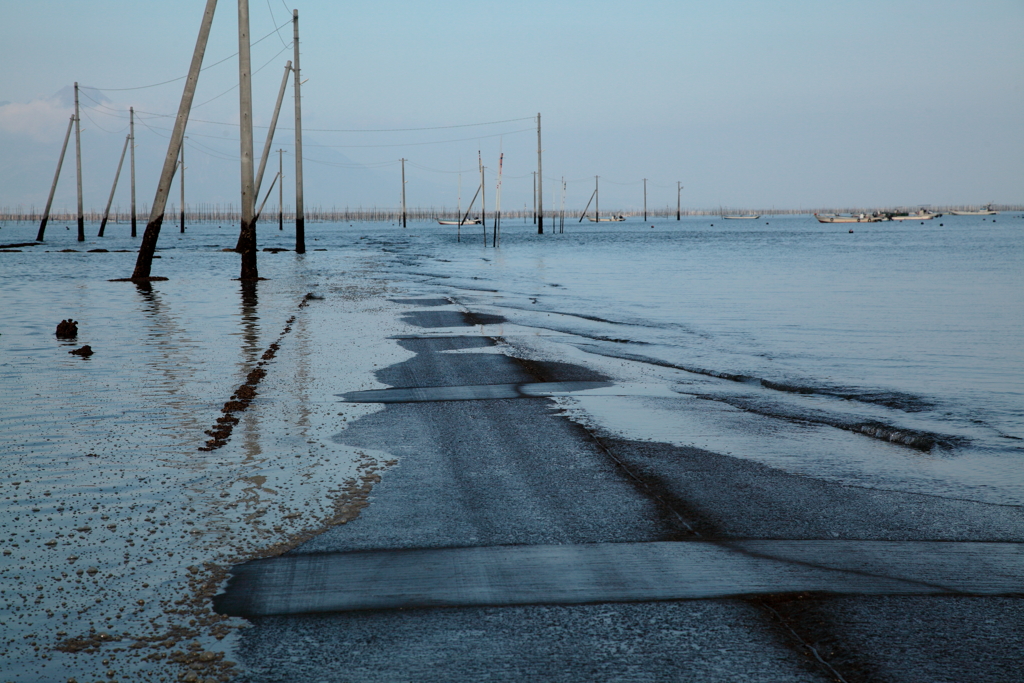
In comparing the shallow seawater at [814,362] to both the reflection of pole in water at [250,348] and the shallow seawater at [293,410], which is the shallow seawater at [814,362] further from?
the reflection of pole in water at [250,348]

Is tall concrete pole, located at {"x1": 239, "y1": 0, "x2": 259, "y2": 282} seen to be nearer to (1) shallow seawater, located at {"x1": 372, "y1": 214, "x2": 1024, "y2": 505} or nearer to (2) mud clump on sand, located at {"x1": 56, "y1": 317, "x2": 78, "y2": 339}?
(1) shallow seawater, located at {"x1": 372, "y1": 214, "x2": 1024, "y2": 505}

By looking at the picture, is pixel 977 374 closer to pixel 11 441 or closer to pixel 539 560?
pixel 539 560

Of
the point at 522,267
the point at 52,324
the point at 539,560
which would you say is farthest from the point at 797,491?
the point at 522,267

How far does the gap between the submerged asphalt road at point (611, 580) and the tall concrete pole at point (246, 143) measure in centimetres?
1752

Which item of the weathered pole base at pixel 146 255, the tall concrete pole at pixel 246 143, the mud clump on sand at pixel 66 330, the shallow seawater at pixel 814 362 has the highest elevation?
the tall concrete pole at pixel 246 143

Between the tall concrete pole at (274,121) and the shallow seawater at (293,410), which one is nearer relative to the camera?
the shallow seawater at (293,410)

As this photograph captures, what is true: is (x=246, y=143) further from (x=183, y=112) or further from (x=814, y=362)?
(x=814, y=362)

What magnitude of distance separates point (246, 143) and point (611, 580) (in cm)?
2006

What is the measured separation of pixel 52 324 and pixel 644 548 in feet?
39.4

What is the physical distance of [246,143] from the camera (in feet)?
70.5

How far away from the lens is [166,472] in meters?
5.10

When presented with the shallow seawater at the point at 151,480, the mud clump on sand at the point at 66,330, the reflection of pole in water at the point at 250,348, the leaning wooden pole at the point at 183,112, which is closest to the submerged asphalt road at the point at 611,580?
the shallow seawater at the point at 151,480

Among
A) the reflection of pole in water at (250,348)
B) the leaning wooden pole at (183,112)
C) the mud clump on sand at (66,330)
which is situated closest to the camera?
the reflection of pole in water at (250,348)

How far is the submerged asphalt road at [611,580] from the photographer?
112 inches
